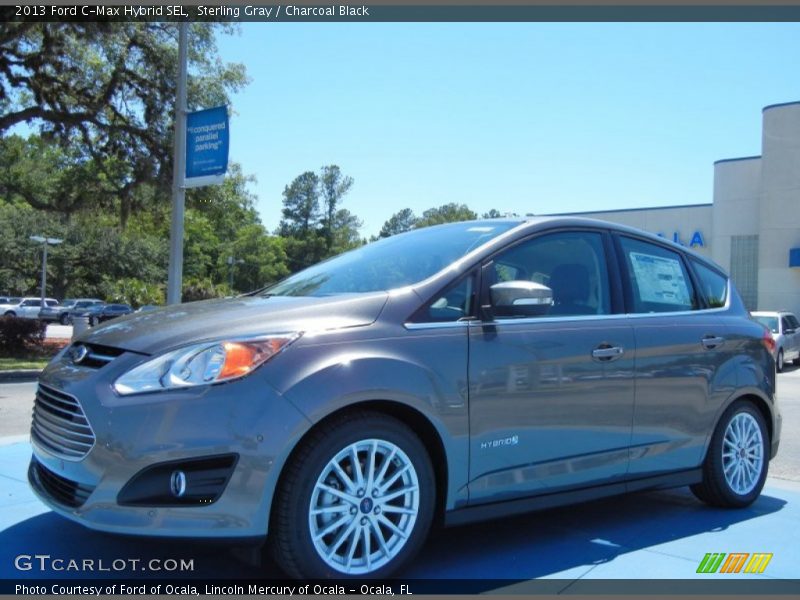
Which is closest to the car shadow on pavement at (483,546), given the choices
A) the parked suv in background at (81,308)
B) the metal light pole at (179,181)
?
the metal light pole at (179,181)

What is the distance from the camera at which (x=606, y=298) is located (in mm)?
4402

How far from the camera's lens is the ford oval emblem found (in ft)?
11.6

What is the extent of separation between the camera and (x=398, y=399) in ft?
11.0

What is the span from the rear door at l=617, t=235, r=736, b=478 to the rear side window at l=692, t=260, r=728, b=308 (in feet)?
0.36

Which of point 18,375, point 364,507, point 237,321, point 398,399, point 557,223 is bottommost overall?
point 18,375

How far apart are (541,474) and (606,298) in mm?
1164

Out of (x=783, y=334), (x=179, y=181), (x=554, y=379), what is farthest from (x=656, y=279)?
(x=783, y=334)

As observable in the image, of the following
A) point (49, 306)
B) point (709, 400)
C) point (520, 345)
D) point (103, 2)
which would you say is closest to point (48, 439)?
point (520, 345)

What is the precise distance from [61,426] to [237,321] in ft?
2.93

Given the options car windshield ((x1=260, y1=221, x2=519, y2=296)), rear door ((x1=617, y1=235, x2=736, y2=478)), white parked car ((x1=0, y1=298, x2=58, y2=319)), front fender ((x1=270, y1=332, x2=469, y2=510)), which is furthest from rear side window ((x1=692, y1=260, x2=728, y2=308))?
white parked car ((x1=0, y1=298, x2=58, y2=319))

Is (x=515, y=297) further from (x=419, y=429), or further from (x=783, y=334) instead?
(x=783, y=334)

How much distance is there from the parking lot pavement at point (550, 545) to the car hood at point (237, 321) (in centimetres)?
84

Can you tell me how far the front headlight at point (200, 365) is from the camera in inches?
122

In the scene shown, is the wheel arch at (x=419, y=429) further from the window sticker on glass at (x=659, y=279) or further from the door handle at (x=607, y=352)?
the window sticker on glass at (x=659, y=279)
